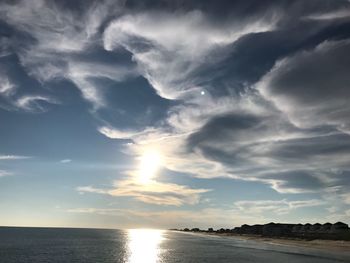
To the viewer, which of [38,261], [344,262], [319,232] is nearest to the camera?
[344,262]

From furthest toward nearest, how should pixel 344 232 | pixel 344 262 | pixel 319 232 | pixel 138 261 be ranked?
pixel 319 232 < pixel 344 232 < pixel 138 261 < pixel 344 262

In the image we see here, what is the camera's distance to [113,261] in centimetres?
9225

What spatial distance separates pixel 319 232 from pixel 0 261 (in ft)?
528

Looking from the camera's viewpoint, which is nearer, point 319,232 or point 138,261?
point 138,261

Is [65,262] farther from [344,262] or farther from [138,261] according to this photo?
[344,262]

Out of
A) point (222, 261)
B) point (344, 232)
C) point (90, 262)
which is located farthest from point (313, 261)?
point (344, 232)

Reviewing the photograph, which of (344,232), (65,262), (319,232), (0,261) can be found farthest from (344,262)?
(319,232)

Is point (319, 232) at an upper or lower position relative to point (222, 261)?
upper

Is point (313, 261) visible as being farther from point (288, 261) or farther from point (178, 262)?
point (178, 262)

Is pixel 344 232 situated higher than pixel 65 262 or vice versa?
pixel 344 232

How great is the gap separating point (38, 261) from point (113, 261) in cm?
1653

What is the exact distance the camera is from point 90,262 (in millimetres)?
87188

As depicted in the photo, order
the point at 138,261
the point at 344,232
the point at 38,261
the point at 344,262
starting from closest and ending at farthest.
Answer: the point at 344,262, the point at 38,261, the point at 138,261, the point at 344,232

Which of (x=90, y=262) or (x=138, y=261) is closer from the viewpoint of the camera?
(x=90, y=262)
